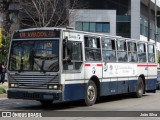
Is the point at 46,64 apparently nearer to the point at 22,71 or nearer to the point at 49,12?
the point at 22,71

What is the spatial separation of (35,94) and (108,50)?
467cm

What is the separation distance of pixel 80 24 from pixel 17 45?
179 ft

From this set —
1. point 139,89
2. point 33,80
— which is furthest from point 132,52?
point 33,80

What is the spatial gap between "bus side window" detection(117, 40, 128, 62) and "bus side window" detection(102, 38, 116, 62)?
1.63ft

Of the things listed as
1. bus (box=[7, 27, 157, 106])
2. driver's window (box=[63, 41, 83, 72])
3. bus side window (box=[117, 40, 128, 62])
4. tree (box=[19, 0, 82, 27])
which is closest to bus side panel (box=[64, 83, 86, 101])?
bus (box=[7, 27, 157, 106])

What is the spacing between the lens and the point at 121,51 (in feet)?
68.4

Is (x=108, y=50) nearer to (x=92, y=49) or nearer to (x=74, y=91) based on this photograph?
(x=92, y=49)

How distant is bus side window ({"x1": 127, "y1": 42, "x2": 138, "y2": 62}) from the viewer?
71.4ft

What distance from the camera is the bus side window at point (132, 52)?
21.8 metres

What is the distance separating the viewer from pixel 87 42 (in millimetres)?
18000

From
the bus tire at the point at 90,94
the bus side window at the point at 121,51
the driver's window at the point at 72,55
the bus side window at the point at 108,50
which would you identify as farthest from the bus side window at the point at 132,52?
the driver's window at the point at 72,55

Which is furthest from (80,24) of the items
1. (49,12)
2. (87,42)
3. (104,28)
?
(87,42)

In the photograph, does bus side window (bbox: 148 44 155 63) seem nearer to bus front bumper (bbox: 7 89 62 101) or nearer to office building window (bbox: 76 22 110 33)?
bus front bumper (bbox: 7 89 62 101)

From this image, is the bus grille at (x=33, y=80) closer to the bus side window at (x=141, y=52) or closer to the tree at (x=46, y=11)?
the bus side window at (x=141, y=52)
